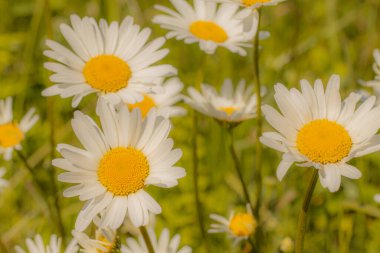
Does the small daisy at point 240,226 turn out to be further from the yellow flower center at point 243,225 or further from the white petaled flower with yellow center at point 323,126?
the white petaled flower with yellow center at point 323,126

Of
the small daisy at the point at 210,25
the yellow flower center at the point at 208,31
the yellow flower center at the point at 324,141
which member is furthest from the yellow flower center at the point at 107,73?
the yellow flower center at the point at 324,141

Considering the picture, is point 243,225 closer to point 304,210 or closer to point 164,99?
point 304,210

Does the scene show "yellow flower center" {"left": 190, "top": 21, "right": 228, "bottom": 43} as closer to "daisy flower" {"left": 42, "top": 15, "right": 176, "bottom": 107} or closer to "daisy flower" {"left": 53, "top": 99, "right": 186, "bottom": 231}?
"daisy flower" {"left": 42, "top": 15, "right": 176, "bottom": 107}

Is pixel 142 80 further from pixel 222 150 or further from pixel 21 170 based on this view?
pixel 21 170

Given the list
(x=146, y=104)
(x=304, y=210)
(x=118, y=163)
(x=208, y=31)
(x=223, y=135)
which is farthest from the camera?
(x=223, y=135)

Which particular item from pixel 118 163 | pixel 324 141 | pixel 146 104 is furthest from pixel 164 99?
pixel 324 141

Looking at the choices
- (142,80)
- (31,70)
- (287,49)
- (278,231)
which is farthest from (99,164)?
(287,49)
